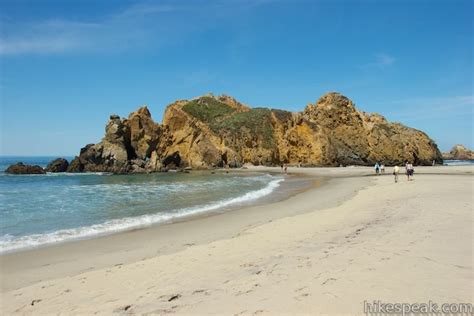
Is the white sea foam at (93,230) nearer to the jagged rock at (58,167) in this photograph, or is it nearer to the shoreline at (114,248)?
the shoreline at (114,248)

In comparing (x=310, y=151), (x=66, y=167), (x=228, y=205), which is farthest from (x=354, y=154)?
(x=228, y=205)

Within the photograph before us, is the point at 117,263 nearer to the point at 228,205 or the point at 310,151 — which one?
the point at 228,205

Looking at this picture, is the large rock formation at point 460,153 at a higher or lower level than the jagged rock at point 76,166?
higher

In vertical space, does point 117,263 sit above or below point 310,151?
below

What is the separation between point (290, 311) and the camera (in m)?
4.52

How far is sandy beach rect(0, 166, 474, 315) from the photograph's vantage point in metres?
4.93

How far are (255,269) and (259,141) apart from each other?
66.6m

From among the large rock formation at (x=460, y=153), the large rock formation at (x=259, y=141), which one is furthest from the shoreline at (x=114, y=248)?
the large rock formation at (x=460, y=153)

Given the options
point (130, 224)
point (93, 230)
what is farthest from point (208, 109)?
point (93, 230)

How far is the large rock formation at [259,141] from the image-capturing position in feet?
175

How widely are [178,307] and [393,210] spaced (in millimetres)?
10418

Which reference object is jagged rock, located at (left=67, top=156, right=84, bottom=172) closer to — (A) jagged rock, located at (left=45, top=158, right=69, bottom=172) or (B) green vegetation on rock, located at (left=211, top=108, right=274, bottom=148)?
(A) jagged rock, located at (left=45, top=158, right=69, bottom=172)

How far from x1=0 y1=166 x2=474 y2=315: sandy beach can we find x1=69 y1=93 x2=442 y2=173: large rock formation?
43143mm

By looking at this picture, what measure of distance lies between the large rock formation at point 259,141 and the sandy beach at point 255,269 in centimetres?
4314
